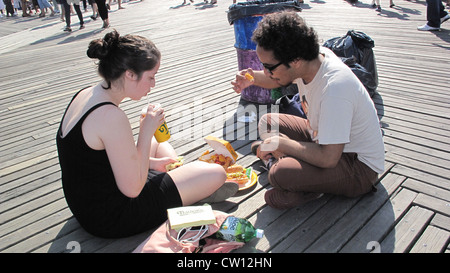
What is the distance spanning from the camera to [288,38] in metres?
1.93

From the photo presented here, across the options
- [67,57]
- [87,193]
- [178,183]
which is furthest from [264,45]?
[67,57]

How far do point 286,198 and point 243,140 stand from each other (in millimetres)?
1076

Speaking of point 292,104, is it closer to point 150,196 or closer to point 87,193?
point 150,196

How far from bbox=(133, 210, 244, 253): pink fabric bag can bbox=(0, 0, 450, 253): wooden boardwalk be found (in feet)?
0.51

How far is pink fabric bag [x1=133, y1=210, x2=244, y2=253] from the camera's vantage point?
1824 mm

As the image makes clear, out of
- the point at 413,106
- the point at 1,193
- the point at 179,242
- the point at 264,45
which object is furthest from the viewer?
the point at 413,106

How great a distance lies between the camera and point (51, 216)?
7.70 feet

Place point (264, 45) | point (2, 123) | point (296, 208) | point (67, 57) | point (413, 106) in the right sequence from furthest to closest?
point (67, 57) → point (2, 123) → point (413, 106) → point (296, 208) → point (264, 45)

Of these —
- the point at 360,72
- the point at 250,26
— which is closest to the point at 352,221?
the point at 360,72

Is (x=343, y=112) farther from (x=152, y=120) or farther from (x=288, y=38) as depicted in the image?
(x=152, y=120)

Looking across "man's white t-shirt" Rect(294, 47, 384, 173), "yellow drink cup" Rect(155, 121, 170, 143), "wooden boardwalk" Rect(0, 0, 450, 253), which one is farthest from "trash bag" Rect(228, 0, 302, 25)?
"yellow drink cup" Rect(155, 121, 170, 143)

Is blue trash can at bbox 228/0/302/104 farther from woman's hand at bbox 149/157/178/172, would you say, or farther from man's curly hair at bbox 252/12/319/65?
woman's hand at bbox 149/157/178/172
